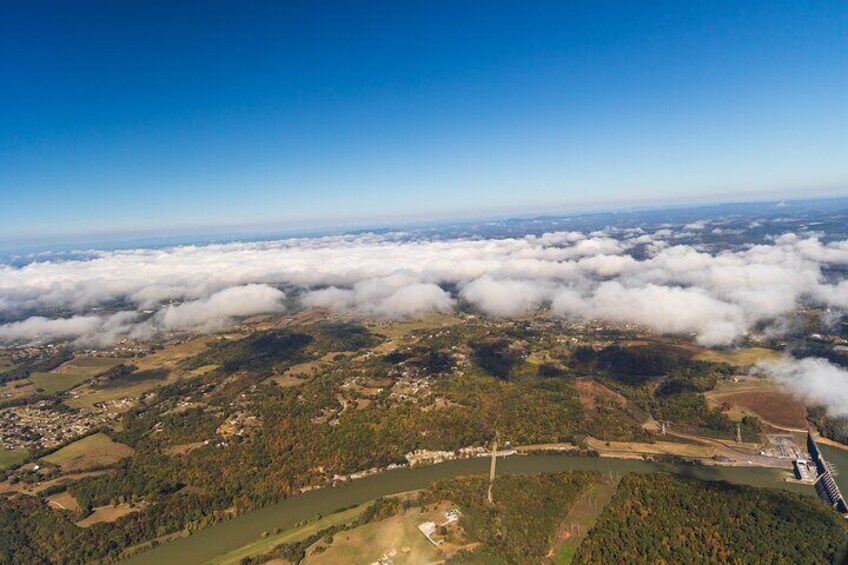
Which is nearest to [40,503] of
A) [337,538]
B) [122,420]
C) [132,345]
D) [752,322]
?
[122,420]

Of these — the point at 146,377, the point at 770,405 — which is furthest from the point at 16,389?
the point at 770,405

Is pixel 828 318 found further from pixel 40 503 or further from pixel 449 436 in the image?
pixel 40 503

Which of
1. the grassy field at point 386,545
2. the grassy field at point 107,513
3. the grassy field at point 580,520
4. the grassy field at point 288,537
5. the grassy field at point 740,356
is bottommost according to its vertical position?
the grassy field at point 740,356

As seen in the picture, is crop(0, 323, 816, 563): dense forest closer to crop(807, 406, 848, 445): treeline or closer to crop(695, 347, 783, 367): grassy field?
crop(695, 347, 783, 367): grassy field

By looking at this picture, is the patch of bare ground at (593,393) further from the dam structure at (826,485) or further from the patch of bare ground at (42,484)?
the patch of bare ground at (42,484)

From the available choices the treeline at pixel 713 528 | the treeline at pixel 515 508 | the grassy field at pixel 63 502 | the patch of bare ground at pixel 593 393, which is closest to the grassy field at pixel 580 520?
the treeline at pixel 515 508

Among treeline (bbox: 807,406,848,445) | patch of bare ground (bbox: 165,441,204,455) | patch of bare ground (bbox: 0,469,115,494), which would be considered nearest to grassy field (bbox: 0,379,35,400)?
patch of bare ground (bbox: 0,469,115,494)
